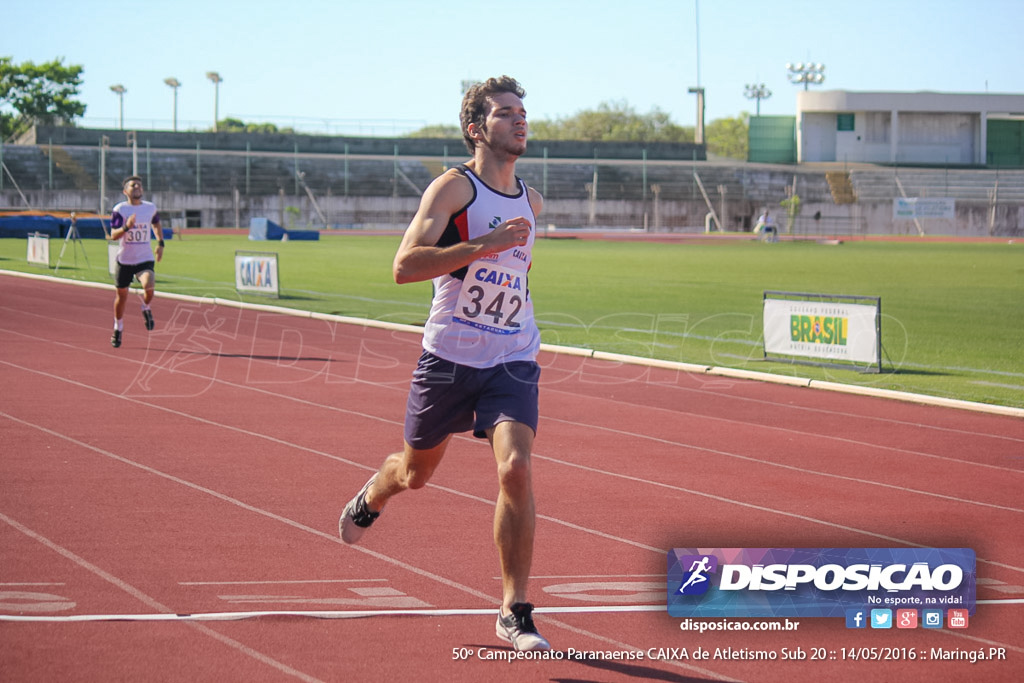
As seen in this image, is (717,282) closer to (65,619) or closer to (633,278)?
(633,278)

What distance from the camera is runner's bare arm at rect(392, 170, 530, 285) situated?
16.0 feet

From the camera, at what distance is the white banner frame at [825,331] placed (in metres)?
14.0

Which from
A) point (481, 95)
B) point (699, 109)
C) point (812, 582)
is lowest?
point (812, 582)

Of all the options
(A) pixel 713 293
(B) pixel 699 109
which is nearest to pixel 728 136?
(B) pixel 699 109

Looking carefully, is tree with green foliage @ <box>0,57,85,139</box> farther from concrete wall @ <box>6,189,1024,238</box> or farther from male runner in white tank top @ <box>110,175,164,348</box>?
male runner in white tank top @ <box>110,175,164,348</box>

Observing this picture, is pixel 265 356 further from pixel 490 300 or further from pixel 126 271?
pixel 490 300

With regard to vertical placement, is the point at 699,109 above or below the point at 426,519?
above

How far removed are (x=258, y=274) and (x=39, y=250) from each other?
11.9 meters

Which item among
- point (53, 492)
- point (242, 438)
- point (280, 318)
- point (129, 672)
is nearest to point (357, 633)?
point (129, 672)

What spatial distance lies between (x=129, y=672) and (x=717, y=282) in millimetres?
25185

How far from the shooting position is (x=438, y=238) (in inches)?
199

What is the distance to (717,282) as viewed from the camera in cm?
2872

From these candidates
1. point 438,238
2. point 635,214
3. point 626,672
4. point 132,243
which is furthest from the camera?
point 635,214

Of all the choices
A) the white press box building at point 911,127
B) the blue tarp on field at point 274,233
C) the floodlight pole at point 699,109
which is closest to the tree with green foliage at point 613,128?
the floodlight pole at point 699,109
